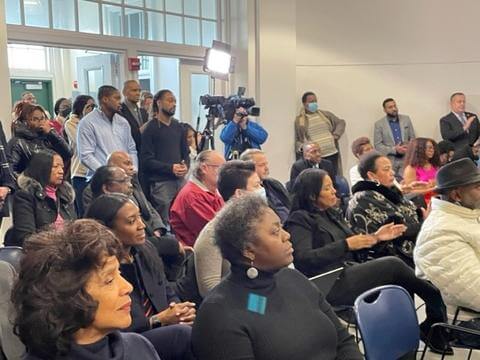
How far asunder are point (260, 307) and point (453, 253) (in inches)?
43.5

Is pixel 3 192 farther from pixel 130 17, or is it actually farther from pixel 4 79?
pixel 130 17

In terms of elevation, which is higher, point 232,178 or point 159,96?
point 159,96

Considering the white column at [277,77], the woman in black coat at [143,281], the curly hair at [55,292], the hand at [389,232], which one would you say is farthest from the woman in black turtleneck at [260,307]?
the white column at [277,77]

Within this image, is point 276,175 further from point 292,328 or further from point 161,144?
point 292,328

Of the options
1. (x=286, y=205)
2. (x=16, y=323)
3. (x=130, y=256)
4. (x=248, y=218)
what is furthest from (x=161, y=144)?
(x=16, y=323)

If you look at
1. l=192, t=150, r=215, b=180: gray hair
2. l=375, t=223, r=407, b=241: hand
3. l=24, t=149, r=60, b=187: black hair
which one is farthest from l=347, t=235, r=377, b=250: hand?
l=24, t=149, r=60, b=187: black hair

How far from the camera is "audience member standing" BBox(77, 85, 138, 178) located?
162 inches

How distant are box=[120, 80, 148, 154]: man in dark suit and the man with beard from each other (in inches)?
3.6

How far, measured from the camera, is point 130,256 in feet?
7.14

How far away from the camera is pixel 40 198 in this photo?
313 centimetres

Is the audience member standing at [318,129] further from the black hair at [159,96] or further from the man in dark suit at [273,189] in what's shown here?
the man in dark suit at [273,189]

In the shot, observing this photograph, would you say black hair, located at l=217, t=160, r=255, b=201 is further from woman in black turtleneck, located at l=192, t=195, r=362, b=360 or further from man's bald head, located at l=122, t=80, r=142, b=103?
man's bald head, located at l=122, t=80, r=142, b=103

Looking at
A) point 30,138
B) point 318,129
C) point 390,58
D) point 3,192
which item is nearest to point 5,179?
point 3,192

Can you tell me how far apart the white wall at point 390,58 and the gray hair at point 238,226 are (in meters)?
5.63
